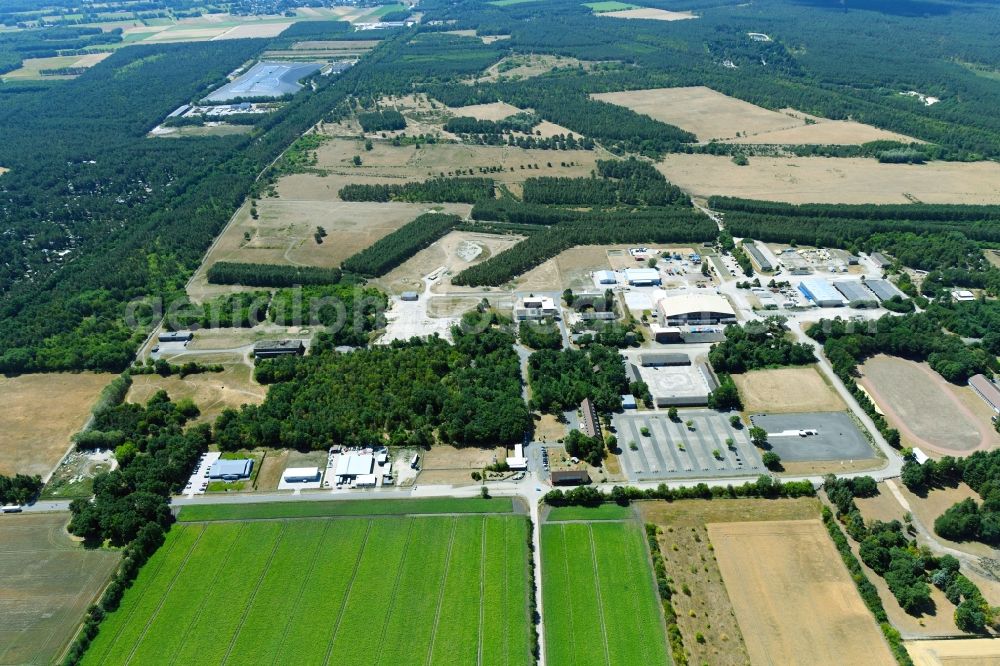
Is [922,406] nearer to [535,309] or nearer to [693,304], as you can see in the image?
[693,304]

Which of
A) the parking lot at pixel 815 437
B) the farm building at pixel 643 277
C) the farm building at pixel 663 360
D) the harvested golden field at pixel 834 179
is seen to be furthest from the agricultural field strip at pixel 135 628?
the harvested golden field at pixel 834 179

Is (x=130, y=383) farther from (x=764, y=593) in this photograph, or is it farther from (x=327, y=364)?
(x=764, y=593)

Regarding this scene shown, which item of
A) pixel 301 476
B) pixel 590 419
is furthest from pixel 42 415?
pixel 590 419

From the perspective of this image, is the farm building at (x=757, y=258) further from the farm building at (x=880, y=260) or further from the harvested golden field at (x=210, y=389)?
the harvested golden field at (x=210, y=389)

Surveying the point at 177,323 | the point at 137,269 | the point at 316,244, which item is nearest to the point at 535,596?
the point at 177,323

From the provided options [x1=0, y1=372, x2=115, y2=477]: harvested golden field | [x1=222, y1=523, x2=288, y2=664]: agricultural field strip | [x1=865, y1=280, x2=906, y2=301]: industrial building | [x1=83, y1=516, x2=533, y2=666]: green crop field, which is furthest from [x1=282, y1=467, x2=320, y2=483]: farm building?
[x1=865, y1=280, x2=906, y2=301]: industrial building

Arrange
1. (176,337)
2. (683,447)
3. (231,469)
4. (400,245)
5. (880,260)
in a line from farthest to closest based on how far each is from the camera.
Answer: (400,245) < (880,260) < (176,337) < (683,447) < (231,469)
